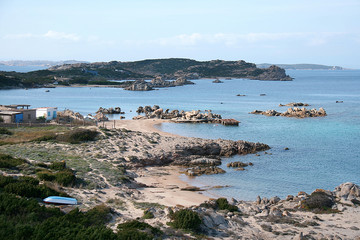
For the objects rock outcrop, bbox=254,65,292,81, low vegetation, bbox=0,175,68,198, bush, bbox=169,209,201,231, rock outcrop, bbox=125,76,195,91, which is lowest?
bush, bbox=169,209,201,231

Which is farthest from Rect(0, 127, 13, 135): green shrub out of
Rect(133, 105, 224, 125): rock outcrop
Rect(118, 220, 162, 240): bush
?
Rect(133, 105, 224, 125): rock outcrop

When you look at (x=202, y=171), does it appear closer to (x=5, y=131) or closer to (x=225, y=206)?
(x=225, y=206)

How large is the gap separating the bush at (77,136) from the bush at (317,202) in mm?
17380

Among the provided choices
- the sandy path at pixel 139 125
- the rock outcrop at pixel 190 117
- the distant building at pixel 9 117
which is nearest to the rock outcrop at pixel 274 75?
the rock outcrop at pixel 190 117

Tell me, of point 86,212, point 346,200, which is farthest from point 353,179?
point 86,212

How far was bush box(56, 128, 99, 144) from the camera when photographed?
28297mm

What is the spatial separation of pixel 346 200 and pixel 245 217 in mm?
6224

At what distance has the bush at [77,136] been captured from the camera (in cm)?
2830

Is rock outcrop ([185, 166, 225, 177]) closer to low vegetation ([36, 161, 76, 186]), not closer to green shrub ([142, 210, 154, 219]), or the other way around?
low vegetation ([36, 161, 76, 186])

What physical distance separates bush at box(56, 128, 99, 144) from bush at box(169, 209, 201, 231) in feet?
56.1

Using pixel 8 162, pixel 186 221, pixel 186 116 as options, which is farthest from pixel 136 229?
pixel 186 116

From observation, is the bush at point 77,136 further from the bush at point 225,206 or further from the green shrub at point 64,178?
the bush at point 225,206

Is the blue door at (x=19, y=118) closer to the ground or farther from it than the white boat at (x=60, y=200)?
farther from it

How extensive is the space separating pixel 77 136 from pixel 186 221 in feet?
60.2
